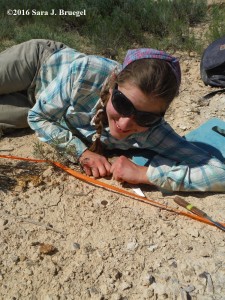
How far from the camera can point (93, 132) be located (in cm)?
279

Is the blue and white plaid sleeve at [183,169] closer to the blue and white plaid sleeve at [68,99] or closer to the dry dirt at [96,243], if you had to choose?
the dry dirt at [96,243]

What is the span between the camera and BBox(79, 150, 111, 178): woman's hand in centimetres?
263

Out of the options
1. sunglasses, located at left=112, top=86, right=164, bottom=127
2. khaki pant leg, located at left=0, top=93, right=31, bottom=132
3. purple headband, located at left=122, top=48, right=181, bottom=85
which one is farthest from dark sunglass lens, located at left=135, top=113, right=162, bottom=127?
khaki pant leg, located at left=0, top=93, right=31, bottom=132

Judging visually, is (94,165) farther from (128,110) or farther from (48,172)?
(128,110)

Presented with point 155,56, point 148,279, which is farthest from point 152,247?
point 155,56

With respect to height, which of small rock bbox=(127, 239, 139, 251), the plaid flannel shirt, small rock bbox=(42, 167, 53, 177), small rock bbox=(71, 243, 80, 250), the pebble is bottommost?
small rock bbox=(127, 239, 139, 251)

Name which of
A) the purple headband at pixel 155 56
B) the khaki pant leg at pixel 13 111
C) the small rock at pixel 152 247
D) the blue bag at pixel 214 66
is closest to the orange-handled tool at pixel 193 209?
the small rock at pixel 152 247

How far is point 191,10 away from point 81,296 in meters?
4.65

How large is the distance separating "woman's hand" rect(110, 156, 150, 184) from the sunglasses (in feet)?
1.23

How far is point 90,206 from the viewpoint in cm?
241

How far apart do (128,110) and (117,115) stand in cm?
11

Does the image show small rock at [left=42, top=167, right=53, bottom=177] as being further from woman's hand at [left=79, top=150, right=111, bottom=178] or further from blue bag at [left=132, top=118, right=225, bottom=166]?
blue bag at [left=132, top=118, right=225, bottom=166]

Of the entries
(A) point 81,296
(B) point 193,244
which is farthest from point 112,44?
(A) point 81,296

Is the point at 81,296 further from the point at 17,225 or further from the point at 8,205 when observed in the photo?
the point at 8,205
